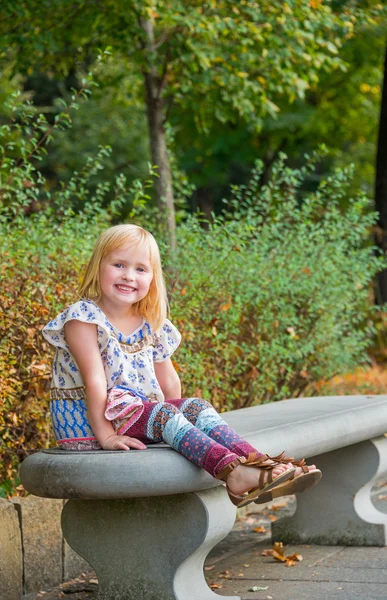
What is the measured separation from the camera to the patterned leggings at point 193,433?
10.3 feet

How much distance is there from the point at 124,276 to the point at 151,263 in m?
0.15

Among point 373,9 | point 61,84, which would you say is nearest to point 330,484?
point 373,9

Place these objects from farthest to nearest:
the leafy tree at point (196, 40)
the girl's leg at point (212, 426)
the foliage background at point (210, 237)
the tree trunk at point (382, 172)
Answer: the tree trunk at point (382, 172)
the leafy tree at point (196, 40)
the foliage background at point (210, 237)
the girl's leg at point (212, 426)

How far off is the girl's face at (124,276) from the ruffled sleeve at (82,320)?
0.10 metres

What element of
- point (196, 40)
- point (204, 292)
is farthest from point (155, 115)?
point (204, 292)

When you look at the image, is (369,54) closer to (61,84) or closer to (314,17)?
(314,17)

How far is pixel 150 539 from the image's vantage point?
338cm

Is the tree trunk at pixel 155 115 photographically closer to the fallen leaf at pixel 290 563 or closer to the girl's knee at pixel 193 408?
the fallen leaf at pixel 290 563

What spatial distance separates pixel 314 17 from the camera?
7.12 meters

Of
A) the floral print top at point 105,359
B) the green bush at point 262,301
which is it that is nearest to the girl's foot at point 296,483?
the floral print top at point 105,359

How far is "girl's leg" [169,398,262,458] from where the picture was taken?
127 inches

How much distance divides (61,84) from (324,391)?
20.2 meters

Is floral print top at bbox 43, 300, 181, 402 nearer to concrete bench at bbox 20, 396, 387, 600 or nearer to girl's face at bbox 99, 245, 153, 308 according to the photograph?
girl's face at bbox 99, 245, 153, 308

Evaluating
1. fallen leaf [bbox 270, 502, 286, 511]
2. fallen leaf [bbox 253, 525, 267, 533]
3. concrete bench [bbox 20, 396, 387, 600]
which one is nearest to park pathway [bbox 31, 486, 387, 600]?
fallen leaf [bbox 253, 525, 267, 533]
